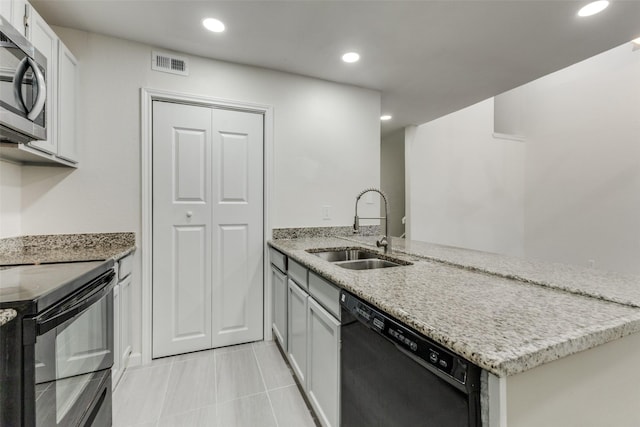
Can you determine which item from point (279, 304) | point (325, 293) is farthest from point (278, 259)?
point (325, 293)

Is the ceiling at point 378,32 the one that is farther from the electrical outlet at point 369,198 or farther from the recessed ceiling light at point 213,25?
the electrical outlet at point 369,198

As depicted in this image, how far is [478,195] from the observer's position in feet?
14.7

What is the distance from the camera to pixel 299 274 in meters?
1.72

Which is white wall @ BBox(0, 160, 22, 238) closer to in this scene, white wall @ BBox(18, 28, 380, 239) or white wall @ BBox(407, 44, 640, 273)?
white wall @ BBox(18, 28, 380, 239)

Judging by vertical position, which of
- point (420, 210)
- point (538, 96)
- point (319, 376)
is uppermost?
point (538, 96)

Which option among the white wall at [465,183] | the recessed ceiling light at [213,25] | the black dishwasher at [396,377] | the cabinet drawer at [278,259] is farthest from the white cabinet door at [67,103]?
the white wall at [465,183]

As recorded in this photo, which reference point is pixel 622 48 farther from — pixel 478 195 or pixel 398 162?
pixel 398 162

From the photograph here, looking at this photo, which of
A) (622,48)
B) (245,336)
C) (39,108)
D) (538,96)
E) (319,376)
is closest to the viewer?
(39,108)

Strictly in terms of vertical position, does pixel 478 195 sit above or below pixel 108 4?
below

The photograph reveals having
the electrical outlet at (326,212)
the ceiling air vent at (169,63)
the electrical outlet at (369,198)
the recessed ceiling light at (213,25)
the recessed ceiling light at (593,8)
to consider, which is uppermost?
the recessed ceiling light at (593,8)

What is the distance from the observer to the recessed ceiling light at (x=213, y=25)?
1826 mm

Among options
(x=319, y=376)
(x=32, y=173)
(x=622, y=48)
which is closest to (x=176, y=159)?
(x=32, y=173)

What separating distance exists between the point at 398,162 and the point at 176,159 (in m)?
4.09

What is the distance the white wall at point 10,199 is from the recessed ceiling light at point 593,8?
12.3 feet
